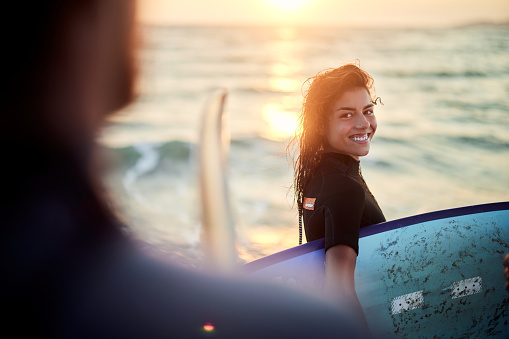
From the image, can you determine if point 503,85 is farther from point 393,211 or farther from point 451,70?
point 393,211

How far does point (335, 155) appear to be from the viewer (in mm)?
1696

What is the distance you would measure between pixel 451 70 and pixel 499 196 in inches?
409

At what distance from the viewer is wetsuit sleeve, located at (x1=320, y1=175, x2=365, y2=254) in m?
1.47

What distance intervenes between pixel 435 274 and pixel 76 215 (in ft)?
5.83

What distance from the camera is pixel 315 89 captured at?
1.80m

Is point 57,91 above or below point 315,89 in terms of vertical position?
below

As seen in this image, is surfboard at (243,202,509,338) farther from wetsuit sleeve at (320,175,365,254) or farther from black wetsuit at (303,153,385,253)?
wetsuit sleeve at (320,175,365,254)

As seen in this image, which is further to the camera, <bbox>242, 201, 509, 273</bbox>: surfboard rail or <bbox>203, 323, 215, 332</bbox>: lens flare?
<bbox>242, 201, 509, 273</bbox>: surfboard rail

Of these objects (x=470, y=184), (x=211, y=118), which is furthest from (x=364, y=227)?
(x=470, y=184)

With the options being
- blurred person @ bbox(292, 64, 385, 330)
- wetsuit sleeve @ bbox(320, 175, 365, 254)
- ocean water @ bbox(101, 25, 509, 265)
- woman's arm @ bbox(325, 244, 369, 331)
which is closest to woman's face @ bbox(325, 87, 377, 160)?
blurred person @ bbox(292, 64, 385, 330)

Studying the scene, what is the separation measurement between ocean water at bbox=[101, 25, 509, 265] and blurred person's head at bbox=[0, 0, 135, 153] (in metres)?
0.04

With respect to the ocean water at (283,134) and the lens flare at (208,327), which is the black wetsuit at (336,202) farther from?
the lens flare at (208,327)

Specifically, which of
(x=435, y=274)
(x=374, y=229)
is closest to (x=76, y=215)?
(x=374, y=229)

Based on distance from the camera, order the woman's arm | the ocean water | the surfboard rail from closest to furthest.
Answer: the woman's arm → the surfboard rail → the ocean water
